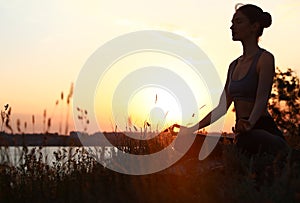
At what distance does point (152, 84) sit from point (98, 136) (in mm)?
1529

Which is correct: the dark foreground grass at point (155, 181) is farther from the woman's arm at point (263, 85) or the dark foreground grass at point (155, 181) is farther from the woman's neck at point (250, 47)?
the woman's neck at point (250, 47)

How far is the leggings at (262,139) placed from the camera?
5328mm

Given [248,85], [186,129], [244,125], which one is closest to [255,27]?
A: [248,85]

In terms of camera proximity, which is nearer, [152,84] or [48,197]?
[48,197]

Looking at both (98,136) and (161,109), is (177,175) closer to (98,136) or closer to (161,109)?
(98,136)

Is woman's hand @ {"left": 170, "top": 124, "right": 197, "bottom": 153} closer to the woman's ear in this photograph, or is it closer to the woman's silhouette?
the woman's silhouette

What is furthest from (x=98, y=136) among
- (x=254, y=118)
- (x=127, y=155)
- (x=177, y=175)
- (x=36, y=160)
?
(x=254, y=118)

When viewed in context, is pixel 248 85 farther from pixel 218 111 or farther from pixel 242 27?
pixel 242 27

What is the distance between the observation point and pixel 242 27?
580 centimetres

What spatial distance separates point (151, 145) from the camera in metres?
6.33

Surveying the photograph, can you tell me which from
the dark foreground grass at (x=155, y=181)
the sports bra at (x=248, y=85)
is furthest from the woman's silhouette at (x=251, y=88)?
the dark foreground grass at (x=155, y=181)

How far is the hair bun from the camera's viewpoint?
579cm

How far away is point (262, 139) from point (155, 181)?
1143 millimetres

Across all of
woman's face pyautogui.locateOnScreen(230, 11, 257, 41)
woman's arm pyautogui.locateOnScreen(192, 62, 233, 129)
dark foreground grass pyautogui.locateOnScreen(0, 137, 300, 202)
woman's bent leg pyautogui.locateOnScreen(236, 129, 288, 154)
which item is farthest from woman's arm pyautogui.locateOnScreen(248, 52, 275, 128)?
woman's arm pyautogui.locateOnScreen(192, 62, 233, 129)
